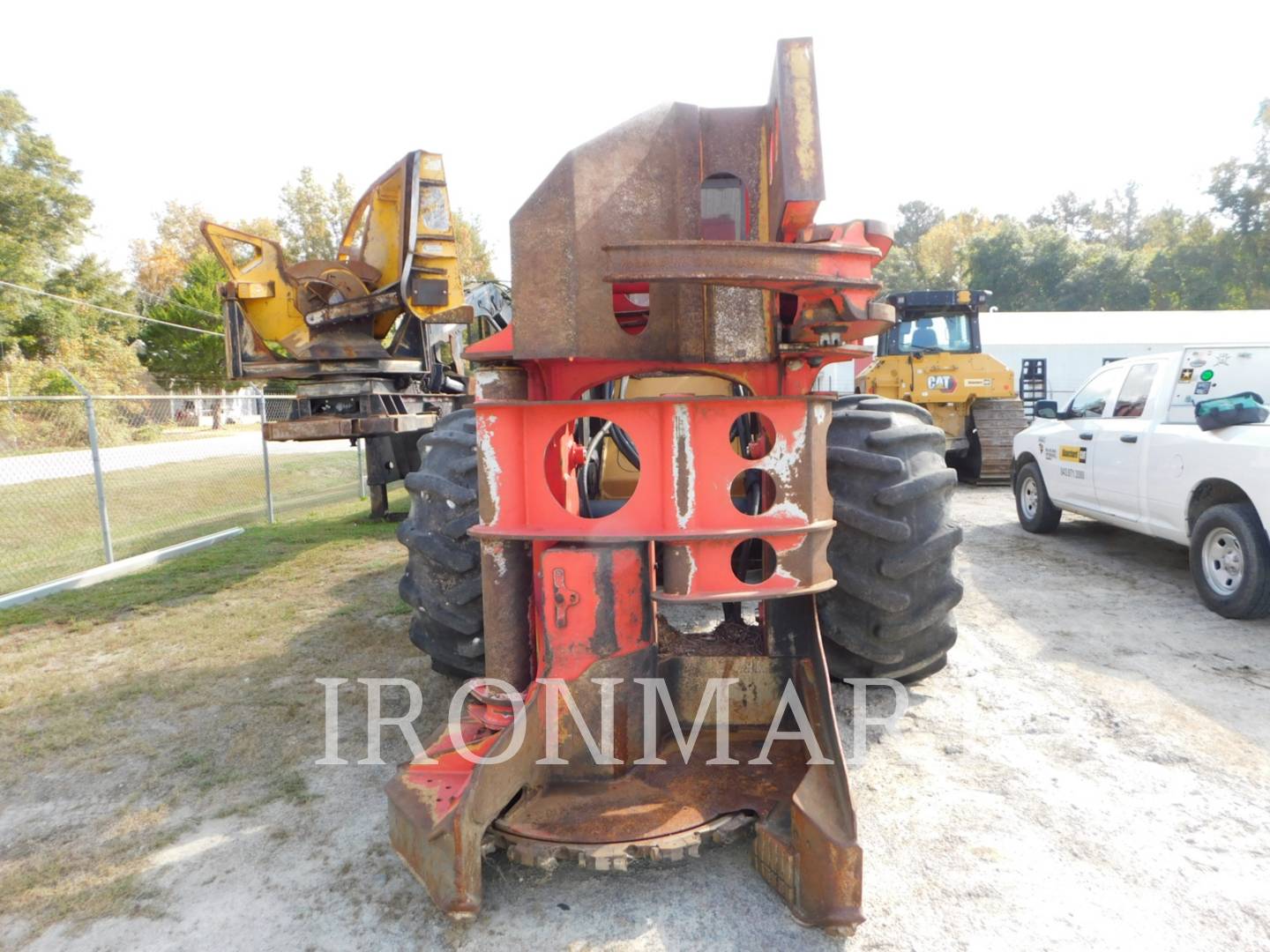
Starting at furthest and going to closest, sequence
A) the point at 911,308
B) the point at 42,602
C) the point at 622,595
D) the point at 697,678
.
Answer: the point at 911,308
the point at 42,602
the point at 697,678
the point at 622,595

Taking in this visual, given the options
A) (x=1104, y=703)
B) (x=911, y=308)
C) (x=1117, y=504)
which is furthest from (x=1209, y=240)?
(x=1104, y=703)

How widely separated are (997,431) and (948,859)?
9.88m

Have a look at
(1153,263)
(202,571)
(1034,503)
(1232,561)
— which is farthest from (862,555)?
(1153,263)

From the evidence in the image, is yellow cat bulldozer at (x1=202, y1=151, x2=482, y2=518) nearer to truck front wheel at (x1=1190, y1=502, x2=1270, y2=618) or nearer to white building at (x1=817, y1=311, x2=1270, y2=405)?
truck front wheel at (x1=1190, y1=502, x2=1270, y2=618)

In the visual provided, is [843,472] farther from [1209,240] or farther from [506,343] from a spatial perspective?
[1209,240]

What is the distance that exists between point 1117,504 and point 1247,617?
67.0 inches

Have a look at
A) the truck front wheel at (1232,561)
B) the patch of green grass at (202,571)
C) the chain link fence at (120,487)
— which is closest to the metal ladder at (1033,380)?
the truck front wheel at (1232,561)

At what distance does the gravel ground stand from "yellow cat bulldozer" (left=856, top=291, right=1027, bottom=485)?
767 centimetres

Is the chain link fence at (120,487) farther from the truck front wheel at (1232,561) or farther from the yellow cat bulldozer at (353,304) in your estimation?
the truck front wheel at (1232,561)

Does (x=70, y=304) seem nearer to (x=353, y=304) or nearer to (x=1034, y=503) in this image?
(x=353, y=304)

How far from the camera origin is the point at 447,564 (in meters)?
3.24

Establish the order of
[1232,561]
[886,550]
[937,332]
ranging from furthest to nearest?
[937,332] → [1232,561] → [886,550]

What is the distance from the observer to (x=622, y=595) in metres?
2.54

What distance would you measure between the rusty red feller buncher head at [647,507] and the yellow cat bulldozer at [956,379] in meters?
9.12
